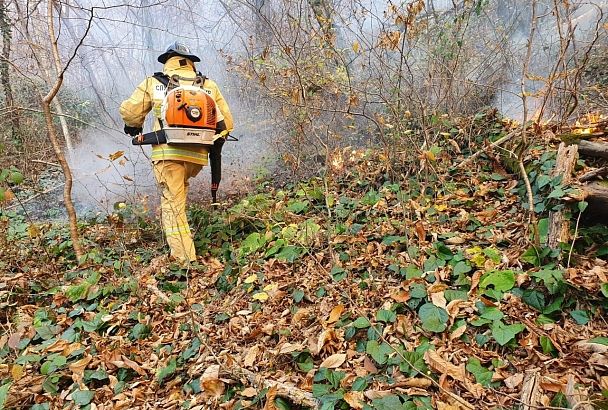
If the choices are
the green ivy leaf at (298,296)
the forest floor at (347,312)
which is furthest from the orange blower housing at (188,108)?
the green ivy leaf at (298,296)

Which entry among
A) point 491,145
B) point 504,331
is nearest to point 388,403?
point 504,331

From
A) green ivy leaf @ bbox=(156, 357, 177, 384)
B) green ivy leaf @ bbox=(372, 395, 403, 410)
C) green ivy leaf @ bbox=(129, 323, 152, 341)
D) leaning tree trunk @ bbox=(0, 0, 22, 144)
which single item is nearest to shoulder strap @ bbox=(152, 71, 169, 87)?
green ivy leaf @ bbox=(129, 323, 152, 341)

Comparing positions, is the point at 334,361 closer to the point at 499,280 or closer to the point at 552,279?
the point at 499,280

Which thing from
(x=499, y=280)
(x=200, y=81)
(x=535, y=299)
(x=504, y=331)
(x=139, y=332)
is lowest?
(x=139, y=332)

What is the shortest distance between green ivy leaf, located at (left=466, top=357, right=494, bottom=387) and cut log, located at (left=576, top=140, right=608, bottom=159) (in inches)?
86.4

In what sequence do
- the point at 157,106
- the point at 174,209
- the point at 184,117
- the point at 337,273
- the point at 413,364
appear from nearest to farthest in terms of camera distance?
the point at 413,364 < the point at 337,273 < the point at 184,117 < the point at 157,106 < the point at 174,209

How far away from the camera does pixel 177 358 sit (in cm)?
295

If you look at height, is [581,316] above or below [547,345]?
above

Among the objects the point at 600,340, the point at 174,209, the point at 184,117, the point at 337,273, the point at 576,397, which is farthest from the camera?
the point at 174,209

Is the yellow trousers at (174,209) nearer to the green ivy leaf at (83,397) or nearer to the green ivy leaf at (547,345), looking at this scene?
the green ivy leaf at (83,397)

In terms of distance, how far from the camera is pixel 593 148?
332 cm

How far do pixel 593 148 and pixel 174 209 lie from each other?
164 inches

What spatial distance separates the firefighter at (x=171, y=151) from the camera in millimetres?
4523

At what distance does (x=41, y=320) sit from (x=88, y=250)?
1571 millimetres
